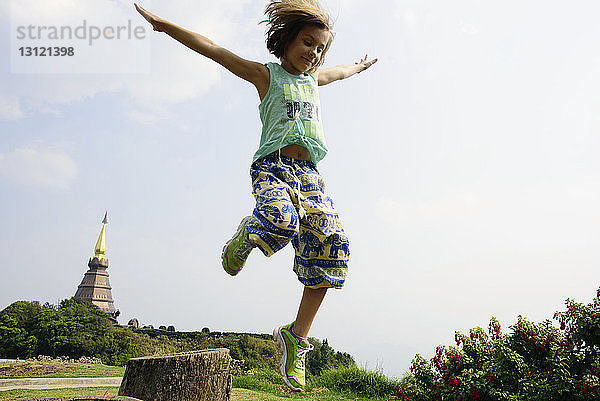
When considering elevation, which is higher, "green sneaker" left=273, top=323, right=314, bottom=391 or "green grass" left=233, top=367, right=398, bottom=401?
"green sneaker" left=273, top=323, right=314, bottom=391

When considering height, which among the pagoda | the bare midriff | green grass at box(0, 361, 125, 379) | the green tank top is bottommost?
green grass at box(0, 361, 125, 379)

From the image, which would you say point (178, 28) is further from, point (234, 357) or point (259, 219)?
point (234, 357)

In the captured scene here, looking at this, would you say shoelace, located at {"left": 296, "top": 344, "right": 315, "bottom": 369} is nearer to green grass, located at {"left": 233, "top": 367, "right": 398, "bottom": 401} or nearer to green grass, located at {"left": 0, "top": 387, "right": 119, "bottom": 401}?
green grass, located at {"left": 0, "top": 387, "right": 119, "bottom": 401}

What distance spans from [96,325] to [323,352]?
24.2 ft

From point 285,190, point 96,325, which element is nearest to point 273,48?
point 285,190

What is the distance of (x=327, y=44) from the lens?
2928mm

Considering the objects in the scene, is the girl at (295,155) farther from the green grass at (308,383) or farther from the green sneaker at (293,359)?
the green grass at (308,383)

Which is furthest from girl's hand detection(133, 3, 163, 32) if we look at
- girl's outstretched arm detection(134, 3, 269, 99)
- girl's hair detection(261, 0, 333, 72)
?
girl's hair detection(261, 0, 333, 72)

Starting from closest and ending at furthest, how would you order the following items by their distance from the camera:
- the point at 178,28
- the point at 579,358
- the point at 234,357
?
the point at 178,28 → the point at 579,358 → the point at 234,357

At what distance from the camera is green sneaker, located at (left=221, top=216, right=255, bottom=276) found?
2576 millimetres

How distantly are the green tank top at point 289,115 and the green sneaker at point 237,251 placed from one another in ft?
1.55

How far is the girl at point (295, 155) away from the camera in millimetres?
2697

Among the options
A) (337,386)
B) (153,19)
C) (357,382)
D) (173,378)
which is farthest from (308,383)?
(153,19)

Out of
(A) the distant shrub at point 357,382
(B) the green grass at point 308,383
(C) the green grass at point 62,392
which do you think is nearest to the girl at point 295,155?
(C) the green grass at point 62,392
